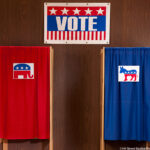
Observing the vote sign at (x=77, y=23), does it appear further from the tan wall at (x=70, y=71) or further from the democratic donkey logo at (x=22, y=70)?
the democratic donkey logo at (x=22, y=70)

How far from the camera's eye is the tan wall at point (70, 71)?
237cm

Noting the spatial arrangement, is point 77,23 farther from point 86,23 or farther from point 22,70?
point 22,70

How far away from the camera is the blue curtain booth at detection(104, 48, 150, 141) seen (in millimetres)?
1979

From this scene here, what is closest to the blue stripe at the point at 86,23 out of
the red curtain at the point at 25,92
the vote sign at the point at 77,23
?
the vote sign at the point at 77,23

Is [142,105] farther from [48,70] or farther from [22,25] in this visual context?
[22,25]

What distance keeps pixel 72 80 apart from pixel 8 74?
A: 895 mm

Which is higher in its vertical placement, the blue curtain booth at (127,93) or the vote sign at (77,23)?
the vote sign at (77,23)

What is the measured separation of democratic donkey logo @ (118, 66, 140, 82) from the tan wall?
1.48ft

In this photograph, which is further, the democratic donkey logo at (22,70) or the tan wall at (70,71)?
the tan wall at (70,71)

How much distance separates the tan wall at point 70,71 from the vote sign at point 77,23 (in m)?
0.09

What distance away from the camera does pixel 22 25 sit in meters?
2.38

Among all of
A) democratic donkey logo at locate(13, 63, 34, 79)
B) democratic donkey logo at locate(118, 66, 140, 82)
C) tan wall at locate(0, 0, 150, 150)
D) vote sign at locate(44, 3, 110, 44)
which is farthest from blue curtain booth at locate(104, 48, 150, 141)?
democratic donkey logo at locate(13, 63, 34, 79)

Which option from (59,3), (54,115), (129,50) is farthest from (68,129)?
(59,3)

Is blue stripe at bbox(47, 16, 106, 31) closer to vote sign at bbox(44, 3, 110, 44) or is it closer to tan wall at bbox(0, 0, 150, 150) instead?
vote sign at bbox(44, 3, 110, 44)
